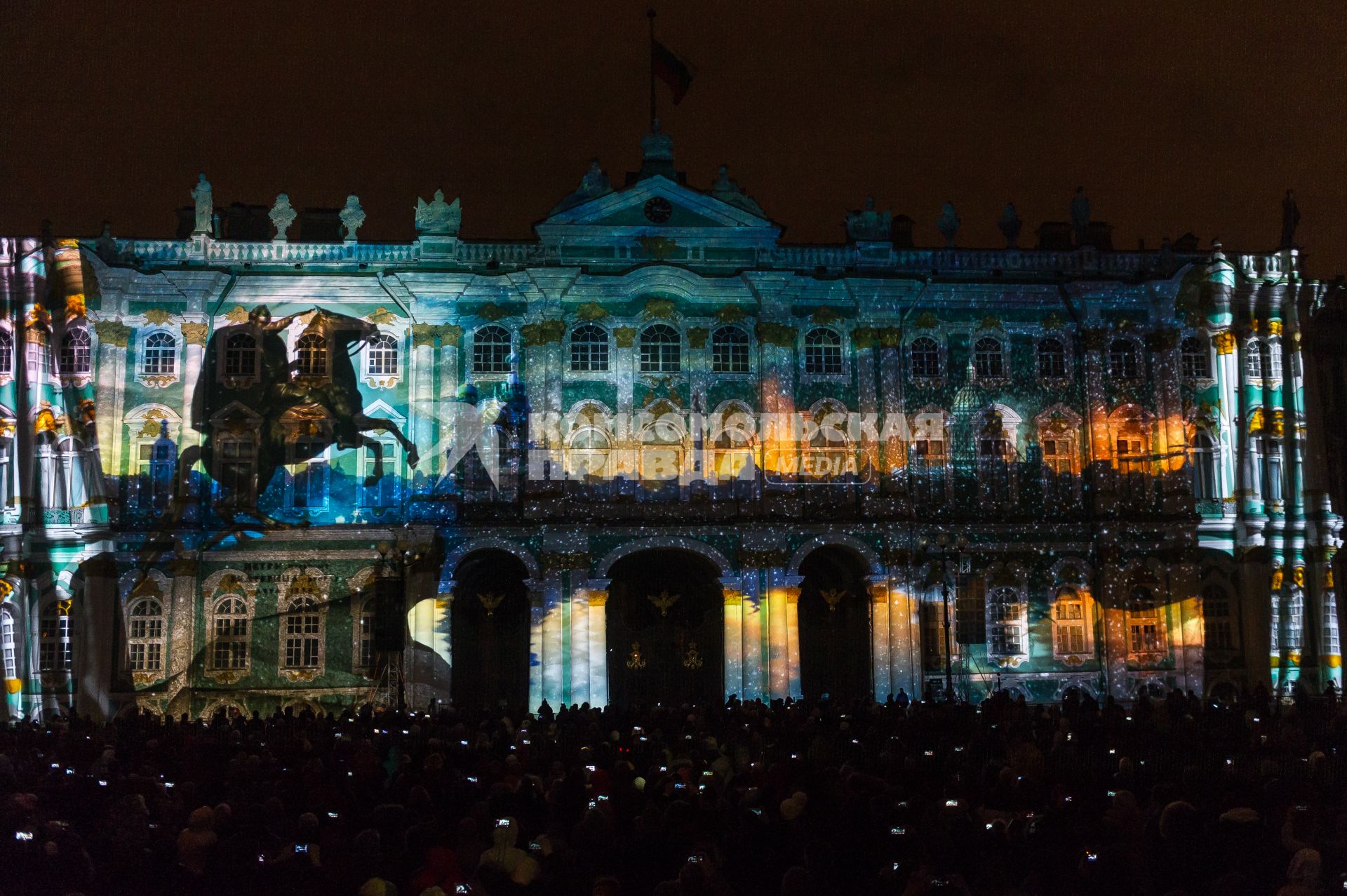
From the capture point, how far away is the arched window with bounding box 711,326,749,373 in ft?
152

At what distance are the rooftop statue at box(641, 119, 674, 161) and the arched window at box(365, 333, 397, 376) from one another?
9.92 m

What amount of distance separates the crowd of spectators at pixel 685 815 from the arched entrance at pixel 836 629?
20.0 meters

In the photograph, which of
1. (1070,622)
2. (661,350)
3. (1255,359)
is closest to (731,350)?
(661,350)

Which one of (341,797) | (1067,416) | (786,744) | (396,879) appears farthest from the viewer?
(1067,416)

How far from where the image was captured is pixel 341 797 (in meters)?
17.1

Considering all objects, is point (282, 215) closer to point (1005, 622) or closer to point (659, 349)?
point (659, 349)

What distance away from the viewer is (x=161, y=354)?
45.3 meters

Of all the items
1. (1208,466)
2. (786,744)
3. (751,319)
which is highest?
(751,319)

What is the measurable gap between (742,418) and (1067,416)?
10.5 meters

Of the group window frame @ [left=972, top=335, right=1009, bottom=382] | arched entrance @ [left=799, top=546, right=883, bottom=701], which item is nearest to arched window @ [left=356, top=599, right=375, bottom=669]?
arched entrance @ [left=799, top=546, right=883, bottom=701]

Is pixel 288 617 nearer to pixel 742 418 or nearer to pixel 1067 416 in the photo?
pixel 742 418

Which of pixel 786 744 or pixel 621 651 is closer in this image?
pixel 786 744

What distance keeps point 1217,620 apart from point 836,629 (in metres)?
12.0

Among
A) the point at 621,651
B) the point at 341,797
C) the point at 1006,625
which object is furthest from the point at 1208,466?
the point at 341,797
